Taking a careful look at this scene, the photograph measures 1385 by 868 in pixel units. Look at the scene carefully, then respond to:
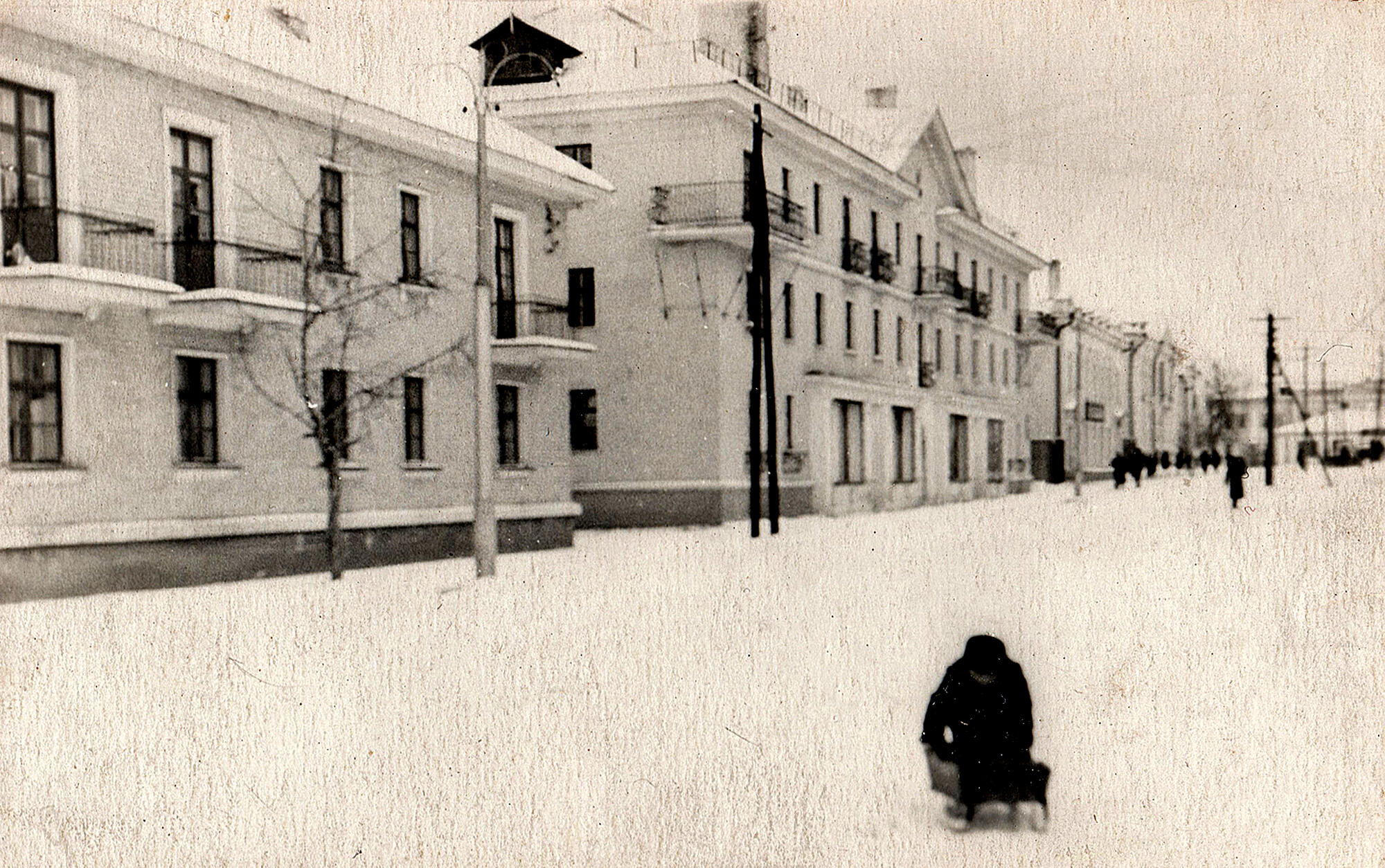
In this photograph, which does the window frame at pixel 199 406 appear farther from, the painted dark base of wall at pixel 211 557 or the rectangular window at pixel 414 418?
the rectangular window at pixel 414 418

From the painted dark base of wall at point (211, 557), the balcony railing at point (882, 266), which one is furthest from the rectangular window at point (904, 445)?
the painted dark base of wall at point (211, 557)

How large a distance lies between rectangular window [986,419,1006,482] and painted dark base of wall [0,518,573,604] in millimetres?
24574

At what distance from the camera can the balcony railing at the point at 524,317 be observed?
21938 mm

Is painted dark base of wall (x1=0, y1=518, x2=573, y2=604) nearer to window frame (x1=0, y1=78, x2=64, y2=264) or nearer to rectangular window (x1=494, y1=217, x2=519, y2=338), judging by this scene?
window frame (x1=0, y1=78, x2=64, y2=264)

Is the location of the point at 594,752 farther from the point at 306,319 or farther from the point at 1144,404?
the point at 1144,404

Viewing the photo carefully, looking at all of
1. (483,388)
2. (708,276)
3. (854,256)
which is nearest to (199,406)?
(483,388)

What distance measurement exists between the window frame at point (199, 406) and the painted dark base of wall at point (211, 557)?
1010 mm

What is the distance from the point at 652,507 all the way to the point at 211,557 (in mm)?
13652

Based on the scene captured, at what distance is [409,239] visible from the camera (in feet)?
65.2

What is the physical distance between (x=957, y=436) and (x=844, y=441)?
8.90 meters

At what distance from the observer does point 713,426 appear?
28688 mm

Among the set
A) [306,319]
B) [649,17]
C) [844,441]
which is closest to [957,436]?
[844,441]

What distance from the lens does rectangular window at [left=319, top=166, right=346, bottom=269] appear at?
17922 mm

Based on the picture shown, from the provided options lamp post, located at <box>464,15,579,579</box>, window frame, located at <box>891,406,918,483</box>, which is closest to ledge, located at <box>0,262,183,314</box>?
lamp post, located at <box>464,15,579,579</box>
